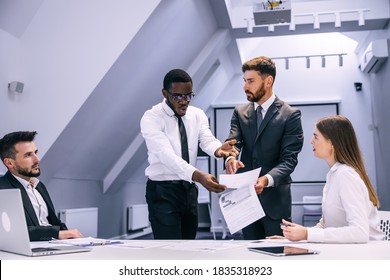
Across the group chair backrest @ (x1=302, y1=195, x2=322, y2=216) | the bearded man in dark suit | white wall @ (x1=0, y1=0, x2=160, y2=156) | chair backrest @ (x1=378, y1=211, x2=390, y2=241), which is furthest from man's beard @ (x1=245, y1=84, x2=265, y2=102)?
chair backrest @ (x1=302, y1=195, x2=322, y2=216)

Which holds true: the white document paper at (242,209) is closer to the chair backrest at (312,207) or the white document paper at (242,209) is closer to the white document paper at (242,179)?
the white document paper at (242,179)

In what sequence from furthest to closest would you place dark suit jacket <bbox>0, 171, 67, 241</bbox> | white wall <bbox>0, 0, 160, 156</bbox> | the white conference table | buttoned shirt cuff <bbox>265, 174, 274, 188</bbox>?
white wall <bbox>0, 0, 160, 156</bbox>, buttoned shirt cuff <bbox>265, 174, 274, 188</bbox>, dark suit jacket <bbox>0, 171, 67, 241</bbox>, the white conference table

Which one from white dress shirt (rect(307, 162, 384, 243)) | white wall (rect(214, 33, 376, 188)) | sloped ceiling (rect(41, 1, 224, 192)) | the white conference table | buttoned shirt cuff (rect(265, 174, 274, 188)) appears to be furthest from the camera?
white wall (rect(214, 33, 376, 188))

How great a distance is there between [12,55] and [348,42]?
6.54 m

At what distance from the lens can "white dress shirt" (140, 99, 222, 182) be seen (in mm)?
2418

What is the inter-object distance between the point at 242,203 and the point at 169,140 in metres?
0.80

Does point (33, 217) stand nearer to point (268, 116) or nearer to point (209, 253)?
point (209, 253)

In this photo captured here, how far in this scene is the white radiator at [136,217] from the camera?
274 inches

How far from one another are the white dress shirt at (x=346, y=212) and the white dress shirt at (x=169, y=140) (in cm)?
73

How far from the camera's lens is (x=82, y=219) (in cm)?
518

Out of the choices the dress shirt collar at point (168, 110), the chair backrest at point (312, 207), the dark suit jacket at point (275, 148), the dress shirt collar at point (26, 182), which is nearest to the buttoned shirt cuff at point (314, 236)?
the dark suit jacket at point (275, 148)

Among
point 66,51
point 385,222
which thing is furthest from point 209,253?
point 66,51

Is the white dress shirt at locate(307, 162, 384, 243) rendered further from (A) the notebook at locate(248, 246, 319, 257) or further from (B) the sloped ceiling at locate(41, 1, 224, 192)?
(B) the sloped ceiling at locate(41, 1, 224, 192)

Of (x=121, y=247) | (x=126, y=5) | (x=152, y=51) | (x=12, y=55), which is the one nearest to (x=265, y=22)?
(x=152, y=51)
